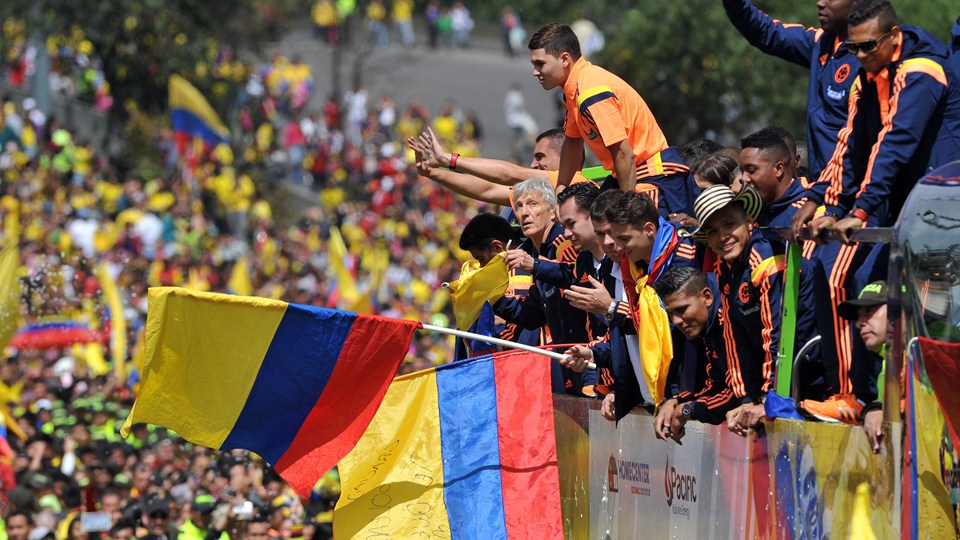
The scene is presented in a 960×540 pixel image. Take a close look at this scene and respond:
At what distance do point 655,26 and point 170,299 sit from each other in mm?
23687

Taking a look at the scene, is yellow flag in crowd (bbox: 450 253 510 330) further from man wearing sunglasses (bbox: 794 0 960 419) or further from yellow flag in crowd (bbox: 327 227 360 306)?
yellow flag in crowd (bbox: 327 227 360 306)

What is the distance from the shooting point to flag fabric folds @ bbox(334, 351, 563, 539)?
30.2 feet

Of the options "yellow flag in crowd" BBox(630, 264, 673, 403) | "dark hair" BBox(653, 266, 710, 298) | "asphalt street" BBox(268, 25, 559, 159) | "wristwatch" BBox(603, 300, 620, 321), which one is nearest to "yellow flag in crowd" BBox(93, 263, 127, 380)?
"wristwatch" BBox(603, 300, 620, 321)

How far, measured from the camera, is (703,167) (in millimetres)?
8328

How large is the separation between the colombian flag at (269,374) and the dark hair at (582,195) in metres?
1.27

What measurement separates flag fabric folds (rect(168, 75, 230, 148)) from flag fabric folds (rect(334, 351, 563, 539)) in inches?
888

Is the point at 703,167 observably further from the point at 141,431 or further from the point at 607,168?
the point at 141,431

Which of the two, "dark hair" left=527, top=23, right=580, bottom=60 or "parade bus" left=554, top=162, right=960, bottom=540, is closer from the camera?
"parade bus" left=554, top=162, right=960, bottom=540

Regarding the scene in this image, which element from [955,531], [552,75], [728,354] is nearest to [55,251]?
[552,75]

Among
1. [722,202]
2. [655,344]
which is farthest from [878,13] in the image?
[655,344]

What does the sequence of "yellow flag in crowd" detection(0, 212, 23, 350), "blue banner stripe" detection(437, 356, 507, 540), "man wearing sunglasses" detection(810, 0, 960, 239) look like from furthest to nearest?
"yellow flag in crowd" detection(0, 212, 23, 350), "blue banner stripe" detection(437, 356, 507, 540), "man wearing sunglasses" detection(810, 0, 960, 239)

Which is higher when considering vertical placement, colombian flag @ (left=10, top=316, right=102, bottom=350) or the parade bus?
the parade bus

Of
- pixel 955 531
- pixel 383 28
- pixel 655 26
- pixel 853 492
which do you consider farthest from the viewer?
pixel 383 28

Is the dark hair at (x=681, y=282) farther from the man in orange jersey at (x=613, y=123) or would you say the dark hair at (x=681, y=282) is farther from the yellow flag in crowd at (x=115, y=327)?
the yellow flag in crowd at (x=115, y=327)
